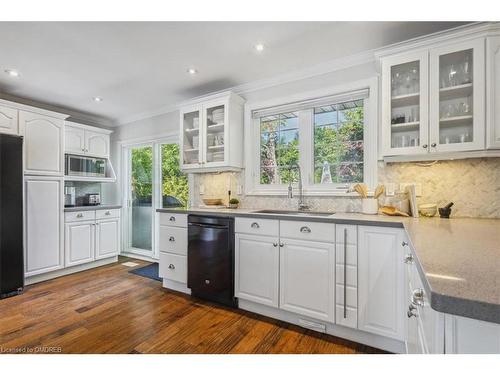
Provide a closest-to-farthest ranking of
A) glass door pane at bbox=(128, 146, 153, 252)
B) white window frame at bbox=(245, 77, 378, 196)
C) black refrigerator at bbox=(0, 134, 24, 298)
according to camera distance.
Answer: white window frame at bbox=(245, 77, 378, 196), black refrigerator at bbox=(0, 134, 24, 298), glass door pane at bbox=(128, 146, 153, 252)

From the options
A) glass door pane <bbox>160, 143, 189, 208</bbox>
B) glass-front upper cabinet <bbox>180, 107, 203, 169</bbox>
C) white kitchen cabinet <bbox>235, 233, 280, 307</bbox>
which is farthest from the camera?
glass door pane <bbox>160, 143, 189, 208</bbox>

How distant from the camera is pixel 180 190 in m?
3.97

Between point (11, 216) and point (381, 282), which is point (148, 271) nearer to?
point (11, 216)

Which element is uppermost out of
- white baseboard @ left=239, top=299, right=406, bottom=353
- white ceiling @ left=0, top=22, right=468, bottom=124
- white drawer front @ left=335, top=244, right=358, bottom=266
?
white ceiling @ left=0, top=22, right=468, bottom=124

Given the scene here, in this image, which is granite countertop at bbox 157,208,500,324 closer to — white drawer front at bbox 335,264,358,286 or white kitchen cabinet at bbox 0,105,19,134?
white drawer front at bbox 335,264,358,286

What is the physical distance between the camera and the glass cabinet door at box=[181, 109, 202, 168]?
3270mm

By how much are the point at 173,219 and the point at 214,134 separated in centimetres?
114

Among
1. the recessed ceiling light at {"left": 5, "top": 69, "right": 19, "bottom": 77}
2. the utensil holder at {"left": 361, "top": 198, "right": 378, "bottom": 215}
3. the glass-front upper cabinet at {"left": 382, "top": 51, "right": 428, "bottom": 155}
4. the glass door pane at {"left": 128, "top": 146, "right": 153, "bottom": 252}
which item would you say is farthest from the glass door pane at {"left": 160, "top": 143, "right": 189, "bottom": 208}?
the glass-front upper cabinet at {"left": 382, "top": 51, "right": 428, "bottom": 155}

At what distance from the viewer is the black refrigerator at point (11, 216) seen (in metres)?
2.66

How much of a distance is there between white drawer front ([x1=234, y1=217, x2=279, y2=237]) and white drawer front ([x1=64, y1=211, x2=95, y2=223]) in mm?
2508

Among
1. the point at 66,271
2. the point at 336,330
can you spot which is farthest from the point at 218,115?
the point at 66,271

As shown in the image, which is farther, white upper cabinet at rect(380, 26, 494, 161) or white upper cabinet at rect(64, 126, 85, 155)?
white upper cabinet at rect(64, 126, 85, 155)
